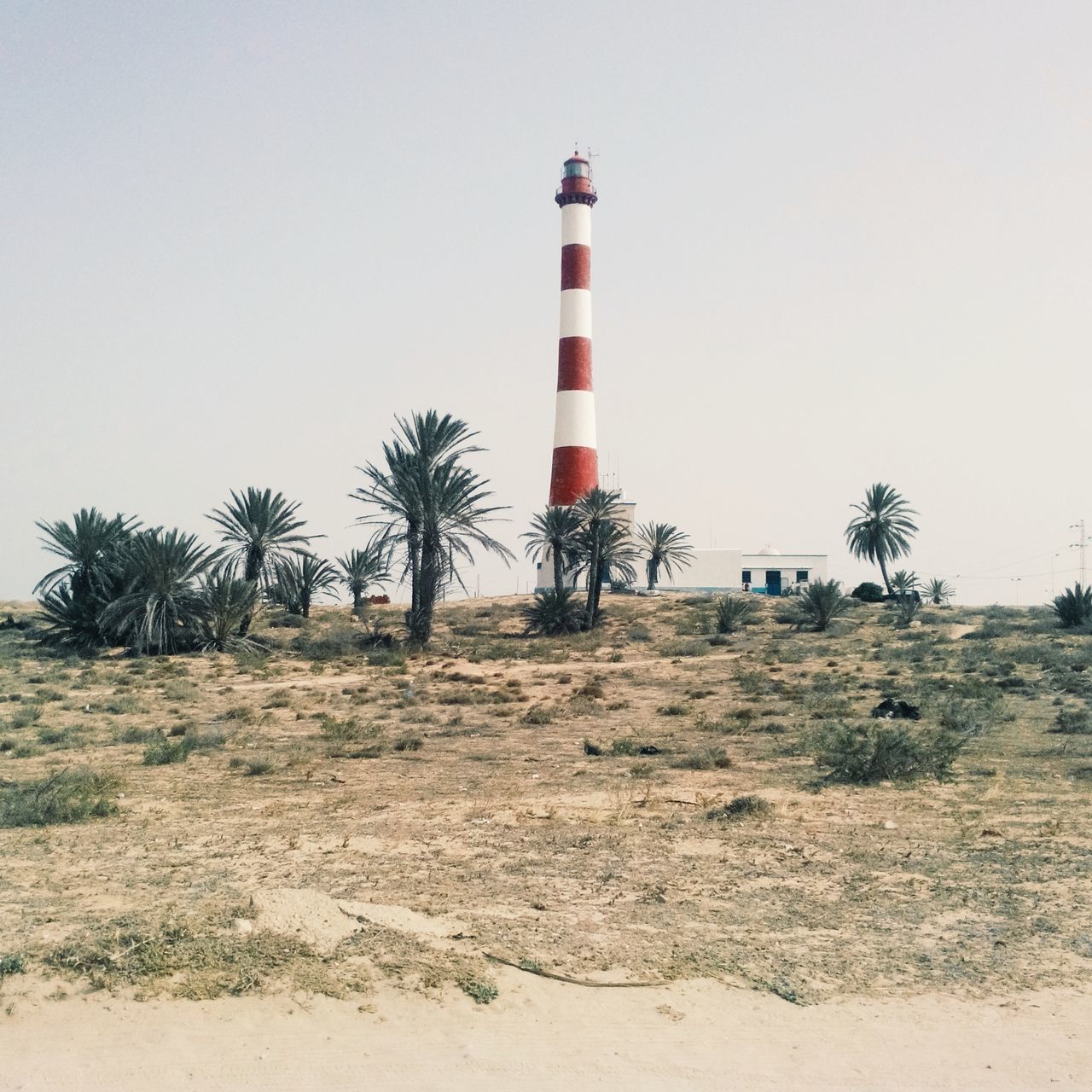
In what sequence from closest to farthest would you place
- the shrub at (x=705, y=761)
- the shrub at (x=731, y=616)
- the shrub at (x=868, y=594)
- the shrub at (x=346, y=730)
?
the shrub at (x=705, y=761) < the shrub at (x=346, y=730) < the shrub at (x=731, y=616) < the shrub at (x=868, y=594)

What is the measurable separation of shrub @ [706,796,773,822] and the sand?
415cm

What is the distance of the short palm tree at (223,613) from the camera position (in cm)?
3034

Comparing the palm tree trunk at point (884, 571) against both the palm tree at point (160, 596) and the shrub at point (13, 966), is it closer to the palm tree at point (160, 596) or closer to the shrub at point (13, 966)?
the palm tree at point (160, 596)

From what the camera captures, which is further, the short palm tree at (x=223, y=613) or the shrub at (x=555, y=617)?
the shrub at (x=555, y=617)

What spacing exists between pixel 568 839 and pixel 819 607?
2865 centimetres

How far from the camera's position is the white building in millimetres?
66938

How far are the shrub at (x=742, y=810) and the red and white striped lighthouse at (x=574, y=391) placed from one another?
39.0 m

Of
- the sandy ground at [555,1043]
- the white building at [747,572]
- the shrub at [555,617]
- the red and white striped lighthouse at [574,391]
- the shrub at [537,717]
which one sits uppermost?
the red and white striped lighthouse at [574,391]

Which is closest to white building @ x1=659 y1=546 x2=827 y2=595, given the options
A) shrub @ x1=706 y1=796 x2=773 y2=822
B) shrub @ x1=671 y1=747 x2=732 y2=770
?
shrub @ x1=671 y1=747 x2=732 y2=770

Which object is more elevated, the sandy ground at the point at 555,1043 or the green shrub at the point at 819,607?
the green shrub at the point at 819,607

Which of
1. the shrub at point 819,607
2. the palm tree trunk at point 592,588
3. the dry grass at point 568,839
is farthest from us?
the palm tree trunk at point 592,588

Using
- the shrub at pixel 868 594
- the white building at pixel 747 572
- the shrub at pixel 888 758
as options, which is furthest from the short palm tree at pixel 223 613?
the white building at pixel 747 572

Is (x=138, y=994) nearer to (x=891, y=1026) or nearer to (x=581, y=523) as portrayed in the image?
(x=891, y=1026)

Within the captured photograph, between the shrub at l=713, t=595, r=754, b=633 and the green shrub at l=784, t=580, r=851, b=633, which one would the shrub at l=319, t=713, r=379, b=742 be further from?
the green shrub at l=784, t=580, r=851, b=633
